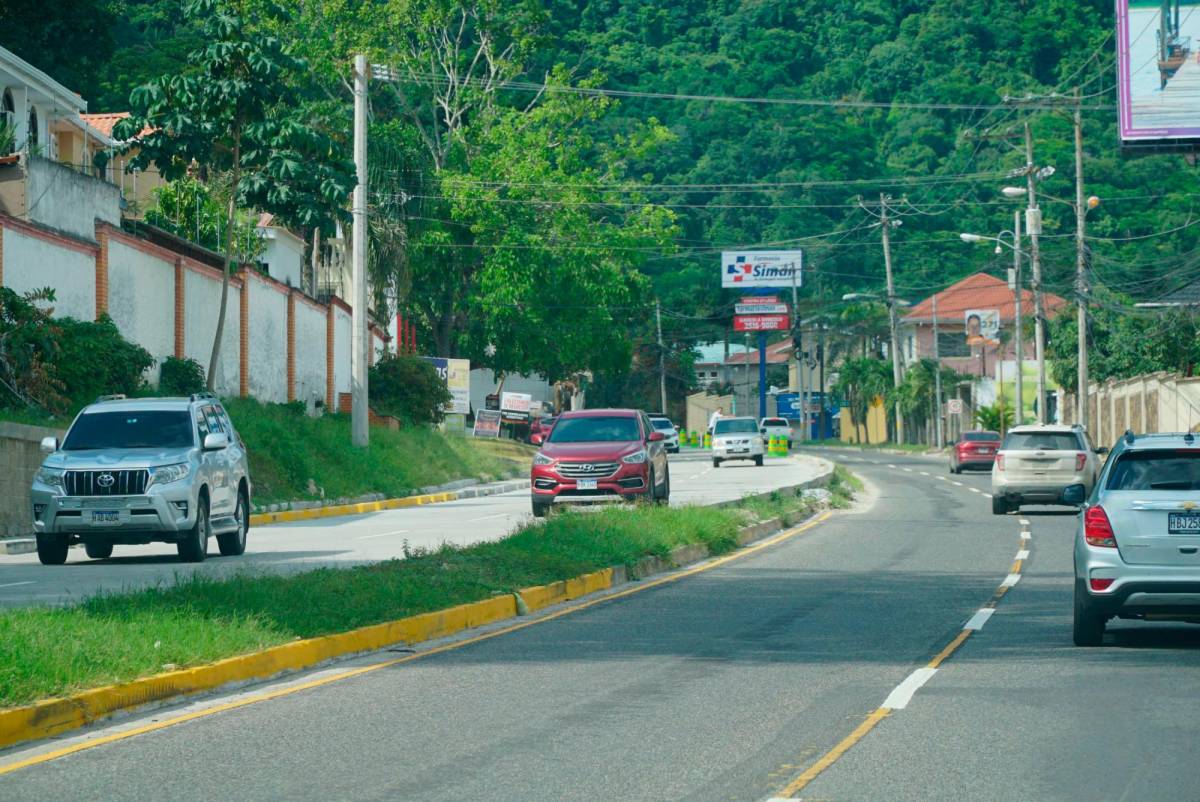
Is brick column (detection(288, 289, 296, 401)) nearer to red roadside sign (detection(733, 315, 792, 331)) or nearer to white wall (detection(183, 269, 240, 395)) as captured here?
white wall (detection(183, 269, 240, 395))

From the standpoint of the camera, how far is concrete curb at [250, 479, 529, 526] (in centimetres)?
3108

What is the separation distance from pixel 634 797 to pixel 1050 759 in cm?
234

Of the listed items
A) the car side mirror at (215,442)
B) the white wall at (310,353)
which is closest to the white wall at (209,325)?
the white wall at (310,353)

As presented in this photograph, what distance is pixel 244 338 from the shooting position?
39.8 meters

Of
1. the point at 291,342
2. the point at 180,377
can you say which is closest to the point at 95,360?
the point at 180,377

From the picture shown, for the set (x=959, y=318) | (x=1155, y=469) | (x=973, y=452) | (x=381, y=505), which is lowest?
(x=381, y=505)

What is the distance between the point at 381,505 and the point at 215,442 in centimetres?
1518

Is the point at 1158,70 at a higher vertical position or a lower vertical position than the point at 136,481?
higher

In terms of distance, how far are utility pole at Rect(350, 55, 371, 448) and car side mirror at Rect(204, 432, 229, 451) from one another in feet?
56.6

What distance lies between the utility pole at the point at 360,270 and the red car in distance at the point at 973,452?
23225 millimetres

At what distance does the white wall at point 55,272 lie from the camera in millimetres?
27844

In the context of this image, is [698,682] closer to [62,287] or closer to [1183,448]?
[1183,448]

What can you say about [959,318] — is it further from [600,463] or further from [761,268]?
[600,463]

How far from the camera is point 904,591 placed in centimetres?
1775
